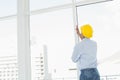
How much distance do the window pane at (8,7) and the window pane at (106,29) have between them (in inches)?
49.6

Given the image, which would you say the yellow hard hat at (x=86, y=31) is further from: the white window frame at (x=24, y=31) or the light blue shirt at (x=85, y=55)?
the white window frame at (x=24, y=31)

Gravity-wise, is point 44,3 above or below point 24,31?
above

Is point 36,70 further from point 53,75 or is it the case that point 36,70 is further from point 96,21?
point 96,21

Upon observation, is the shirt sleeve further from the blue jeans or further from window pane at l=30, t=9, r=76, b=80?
window pane at l=30, t=9, r=76, b=80

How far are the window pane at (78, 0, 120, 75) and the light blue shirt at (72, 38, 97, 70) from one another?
964 millimetres

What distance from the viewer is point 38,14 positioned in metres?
4.09

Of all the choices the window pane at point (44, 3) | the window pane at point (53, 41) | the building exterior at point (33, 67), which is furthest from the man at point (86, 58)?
the building exterior at point (33, 67)

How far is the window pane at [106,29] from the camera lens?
11.7 ft

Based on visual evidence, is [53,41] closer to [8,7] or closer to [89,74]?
[8,7]

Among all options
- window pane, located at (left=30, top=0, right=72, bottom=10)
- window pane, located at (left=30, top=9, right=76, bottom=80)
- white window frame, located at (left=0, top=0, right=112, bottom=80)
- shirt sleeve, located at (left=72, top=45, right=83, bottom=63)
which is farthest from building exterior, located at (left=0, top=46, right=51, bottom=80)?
shirt sleeve, located at (left=72, top=45, right=83, bottom=63)

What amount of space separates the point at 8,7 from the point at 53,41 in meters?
1.10

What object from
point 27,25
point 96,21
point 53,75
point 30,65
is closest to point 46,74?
point 53,75

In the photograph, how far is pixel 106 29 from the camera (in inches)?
147

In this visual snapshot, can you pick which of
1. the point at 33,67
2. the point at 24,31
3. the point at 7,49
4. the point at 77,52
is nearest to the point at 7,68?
the point at 7,49
